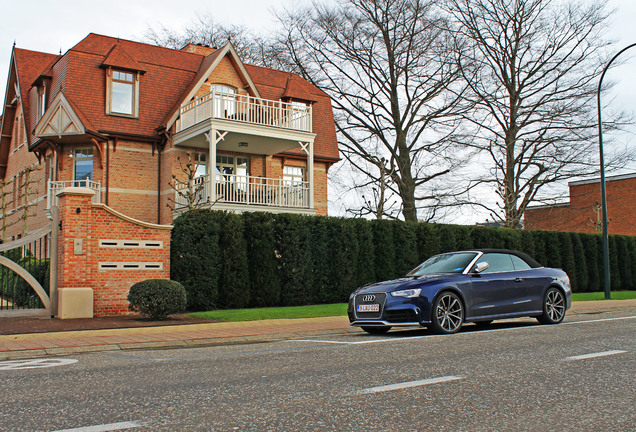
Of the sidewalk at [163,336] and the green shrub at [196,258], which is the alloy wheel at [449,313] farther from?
the green shrub at [196,258]

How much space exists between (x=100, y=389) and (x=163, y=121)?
Result: 21.2 meters

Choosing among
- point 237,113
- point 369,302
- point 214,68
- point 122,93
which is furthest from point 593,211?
point 369,302

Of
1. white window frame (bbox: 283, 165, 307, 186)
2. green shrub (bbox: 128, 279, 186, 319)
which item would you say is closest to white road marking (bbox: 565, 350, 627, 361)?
green shrub (bbox: 128, 279, 186, 319)

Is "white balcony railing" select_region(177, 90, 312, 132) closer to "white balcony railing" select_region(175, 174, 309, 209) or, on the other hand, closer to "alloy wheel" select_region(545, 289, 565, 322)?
"white balcony railing" select_region(175, 174, 309, 209)

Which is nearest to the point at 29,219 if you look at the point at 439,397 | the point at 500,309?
the point at 500,309

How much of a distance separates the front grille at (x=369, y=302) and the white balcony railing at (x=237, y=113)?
44.7 ft

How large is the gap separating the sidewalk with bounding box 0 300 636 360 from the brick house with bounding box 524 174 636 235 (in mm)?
32366

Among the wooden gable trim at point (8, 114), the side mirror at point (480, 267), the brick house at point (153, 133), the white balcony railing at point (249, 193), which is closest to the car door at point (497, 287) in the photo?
the side mirror at point (480, 267)

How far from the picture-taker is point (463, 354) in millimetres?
7840

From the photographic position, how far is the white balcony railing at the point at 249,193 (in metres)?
23.6

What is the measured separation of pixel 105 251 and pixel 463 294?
8.59 metres

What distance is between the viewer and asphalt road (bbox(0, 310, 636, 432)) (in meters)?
4.52

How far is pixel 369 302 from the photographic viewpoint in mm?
11000

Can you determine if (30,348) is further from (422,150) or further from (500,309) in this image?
(422,150)
